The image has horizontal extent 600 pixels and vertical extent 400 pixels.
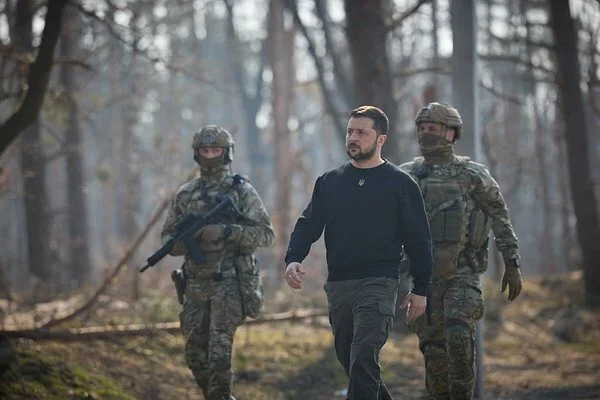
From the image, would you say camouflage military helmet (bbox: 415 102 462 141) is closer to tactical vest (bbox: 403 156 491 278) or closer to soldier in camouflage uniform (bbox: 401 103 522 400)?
soldier in camouflage uniform (bbox: 401 103 522 400)

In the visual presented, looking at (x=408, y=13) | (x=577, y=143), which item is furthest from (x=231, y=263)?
(x=577, y=143)

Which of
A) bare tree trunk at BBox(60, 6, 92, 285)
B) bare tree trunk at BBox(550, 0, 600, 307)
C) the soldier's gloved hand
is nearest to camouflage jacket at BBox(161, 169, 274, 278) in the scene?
the soldier's gloved hand

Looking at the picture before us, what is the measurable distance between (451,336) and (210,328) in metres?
1.90

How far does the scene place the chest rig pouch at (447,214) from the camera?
6.38 meters

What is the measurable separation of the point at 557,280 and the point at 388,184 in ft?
46.8

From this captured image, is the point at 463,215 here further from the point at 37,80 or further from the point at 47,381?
the point at 37,80

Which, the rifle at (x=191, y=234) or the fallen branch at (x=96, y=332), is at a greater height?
the rifle at (x=191, y=234)

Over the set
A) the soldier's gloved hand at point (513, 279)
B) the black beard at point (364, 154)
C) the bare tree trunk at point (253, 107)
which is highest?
the bare tree trunk at point (253, 107)

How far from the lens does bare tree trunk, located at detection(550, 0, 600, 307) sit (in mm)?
15875

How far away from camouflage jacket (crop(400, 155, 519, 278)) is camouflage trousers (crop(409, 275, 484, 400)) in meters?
0.15

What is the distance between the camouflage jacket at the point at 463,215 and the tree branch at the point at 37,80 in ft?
13.7

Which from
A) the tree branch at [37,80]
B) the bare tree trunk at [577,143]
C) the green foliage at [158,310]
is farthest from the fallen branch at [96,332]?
the bare tree trunk at [577,143]

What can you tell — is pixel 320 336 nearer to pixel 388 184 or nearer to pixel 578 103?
pixel 388 184

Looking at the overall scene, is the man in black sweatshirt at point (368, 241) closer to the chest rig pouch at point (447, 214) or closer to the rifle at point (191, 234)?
the chest rig pouch at point (447, 214)
